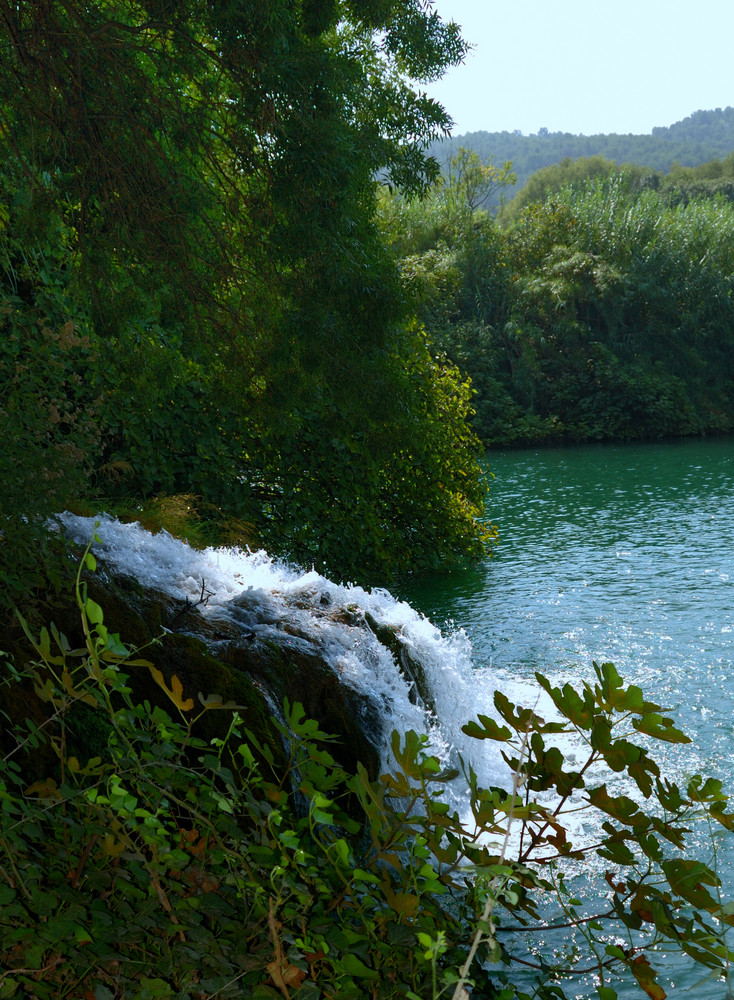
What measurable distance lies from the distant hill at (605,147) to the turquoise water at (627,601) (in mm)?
105946

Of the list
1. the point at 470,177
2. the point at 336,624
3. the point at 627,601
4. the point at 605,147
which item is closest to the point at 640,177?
the point at 470,177

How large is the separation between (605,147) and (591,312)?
108311 mm

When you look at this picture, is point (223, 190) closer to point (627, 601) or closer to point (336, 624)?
point (336, 624)

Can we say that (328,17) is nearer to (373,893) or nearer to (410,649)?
(410,649)

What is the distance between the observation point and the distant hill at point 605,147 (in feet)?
395

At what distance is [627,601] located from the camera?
962cm

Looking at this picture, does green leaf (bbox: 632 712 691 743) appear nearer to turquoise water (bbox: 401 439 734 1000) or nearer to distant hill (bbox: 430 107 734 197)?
turquoise water (bbox: 401 439 734 1000)

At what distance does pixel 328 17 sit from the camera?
15.2 feet

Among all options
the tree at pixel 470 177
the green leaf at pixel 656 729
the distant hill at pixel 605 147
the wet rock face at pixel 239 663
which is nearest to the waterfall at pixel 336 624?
the wet rock face at pixel 239 663

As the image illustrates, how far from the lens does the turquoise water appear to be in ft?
21.3

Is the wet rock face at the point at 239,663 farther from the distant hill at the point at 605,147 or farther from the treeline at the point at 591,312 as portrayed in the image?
the distant hill at the point at 605,147

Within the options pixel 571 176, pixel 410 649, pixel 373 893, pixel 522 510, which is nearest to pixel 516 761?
pixel 373 893

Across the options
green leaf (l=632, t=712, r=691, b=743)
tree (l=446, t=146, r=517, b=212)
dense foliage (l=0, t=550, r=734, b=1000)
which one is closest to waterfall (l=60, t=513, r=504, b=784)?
dense foliage (l=0, t=550, r=734, b=1000)

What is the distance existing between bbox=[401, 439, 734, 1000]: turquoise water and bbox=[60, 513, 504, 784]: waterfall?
144 centimetres
